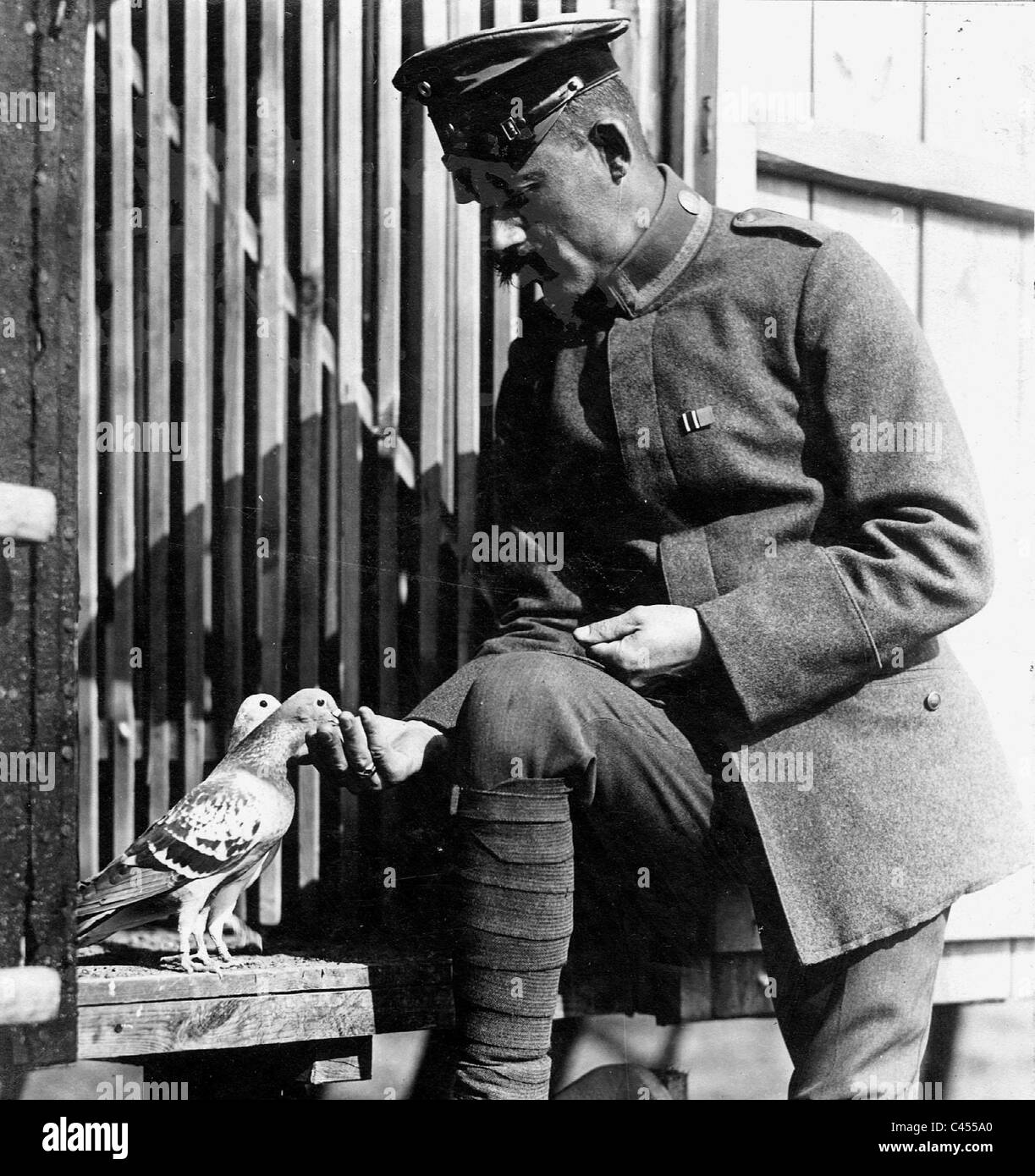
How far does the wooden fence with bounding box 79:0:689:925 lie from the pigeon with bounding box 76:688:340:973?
0.30 m

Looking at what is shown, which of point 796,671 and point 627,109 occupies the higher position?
point 627,109

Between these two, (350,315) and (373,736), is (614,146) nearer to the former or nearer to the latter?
(350,315)

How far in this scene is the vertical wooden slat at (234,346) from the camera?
2.48m

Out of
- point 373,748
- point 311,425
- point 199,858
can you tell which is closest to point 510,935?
point 373,748

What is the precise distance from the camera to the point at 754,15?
252 centimetres

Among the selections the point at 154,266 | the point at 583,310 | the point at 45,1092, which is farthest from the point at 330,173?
the point at 45,1092

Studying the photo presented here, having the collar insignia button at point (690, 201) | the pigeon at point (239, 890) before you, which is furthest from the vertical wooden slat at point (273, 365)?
the collar insignia button at point (690, 201)

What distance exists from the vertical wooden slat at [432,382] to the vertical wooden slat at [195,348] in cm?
37

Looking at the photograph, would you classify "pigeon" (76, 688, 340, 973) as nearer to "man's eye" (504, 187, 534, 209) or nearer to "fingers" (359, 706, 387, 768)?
"fingers" (359, 706, 387, 768)

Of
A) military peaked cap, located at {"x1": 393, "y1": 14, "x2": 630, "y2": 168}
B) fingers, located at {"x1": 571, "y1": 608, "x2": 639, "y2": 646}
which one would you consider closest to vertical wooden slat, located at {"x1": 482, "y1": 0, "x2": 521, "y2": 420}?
military peaked cap, located at {"x1": 393, "y1": 14, "x2": 630, "y2": 168}

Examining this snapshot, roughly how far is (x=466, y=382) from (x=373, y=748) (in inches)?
28.2

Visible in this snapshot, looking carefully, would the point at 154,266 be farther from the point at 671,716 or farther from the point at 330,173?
the point at 671,716

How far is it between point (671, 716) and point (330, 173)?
1110 millimetres
